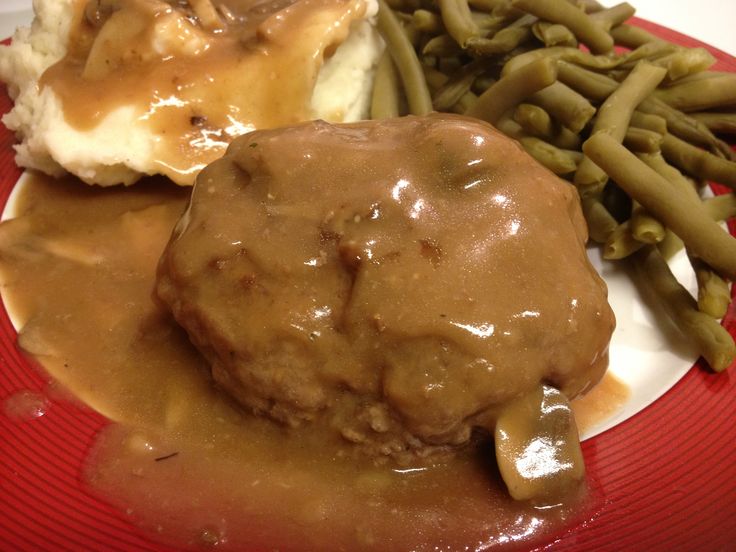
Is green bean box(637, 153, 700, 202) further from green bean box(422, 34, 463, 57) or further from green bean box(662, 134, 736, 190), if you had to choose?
green bean box(422, 34, 463, 57)

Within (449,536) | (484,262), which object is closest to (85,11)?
(484,262)

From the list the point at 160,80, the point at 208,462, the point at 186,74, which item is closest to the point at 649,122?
the point at 186,74

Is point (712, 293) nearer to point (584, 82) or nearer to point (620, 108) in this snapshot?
point (620, 108)

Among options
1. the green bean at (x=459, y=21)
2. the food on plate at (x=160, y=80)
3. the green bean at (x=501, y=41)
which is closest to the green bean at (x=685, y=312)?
the green bean at (x=501, y=41)

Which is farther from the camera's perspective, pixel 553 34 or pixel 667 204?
pixel 553 34

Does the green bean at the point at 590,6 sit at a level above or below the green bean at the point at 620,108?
above

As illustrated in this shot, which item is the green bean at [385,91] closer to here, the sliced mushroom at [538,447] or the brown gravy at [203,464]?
the brown gravy at [203,464]
